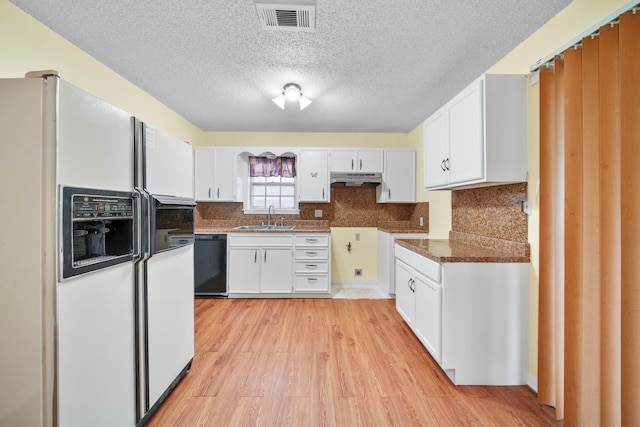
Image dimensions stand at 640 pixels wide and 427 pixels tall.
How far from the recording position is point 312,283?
3607 millimetres

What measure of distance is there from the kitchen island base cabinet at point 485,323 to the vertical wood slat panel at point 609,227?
57 cm

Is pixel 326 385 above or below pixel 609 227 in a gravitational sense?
below

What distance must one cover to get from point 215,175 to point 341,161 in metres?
1.83

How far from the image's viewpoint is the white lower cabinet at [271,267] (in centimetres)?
358

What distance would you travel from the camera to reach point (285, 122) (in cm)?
372

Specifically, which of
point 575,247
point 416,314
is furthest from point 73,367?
point 575,247

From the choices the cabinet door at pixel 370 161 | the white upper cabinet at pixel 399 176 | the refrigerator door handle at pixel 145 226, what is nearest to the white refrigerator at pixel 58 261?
the refrigerator door handle at pixel 145 226

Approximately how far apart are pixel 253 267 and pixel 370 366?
2.03m

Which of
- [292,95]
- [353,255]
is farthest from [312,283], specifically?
[292,95]

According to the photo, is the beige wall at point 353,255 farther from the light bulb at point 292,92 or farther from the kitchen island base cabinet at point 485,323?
the kitchen island base cabinet at point 485,323

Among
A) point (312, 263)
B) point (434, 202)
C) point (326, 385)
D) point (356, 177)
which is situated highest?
point (356, 177)

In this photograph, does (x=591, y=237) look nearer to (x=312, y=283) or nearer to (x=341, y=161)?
(x=312, y=283)

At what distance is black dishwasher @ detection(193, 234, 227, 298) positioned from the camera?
11.7ft

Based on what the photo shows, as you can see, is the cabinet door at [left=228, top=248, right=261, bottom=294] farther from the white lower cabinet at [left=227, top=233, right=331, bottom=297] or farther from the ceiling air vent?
the ceiling air vent
